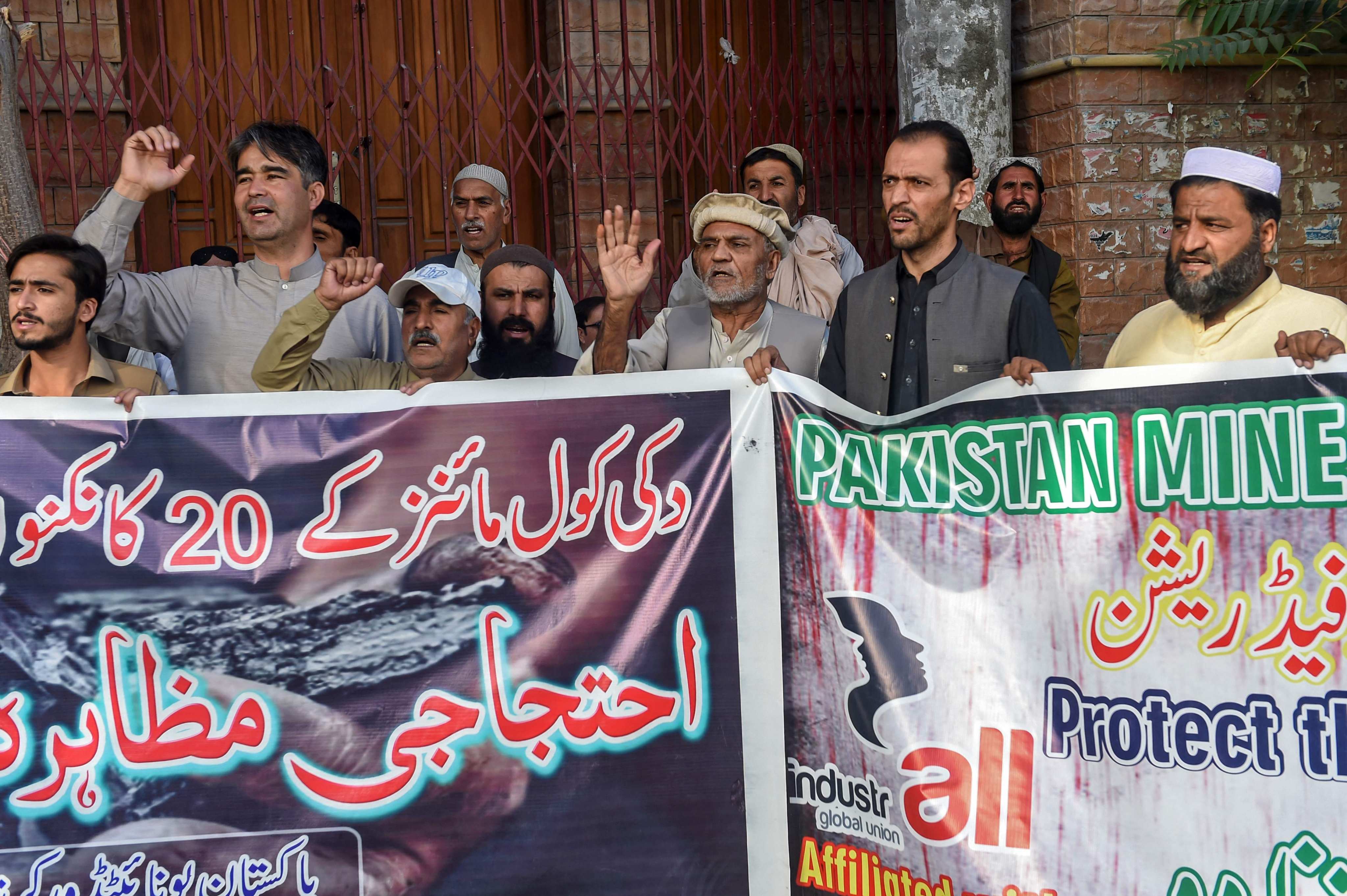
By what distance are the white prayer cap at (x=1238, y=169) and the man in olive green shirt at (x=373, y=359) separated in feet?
6.28

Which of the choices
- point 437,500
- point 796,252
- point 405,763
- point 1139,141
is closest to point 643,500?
point 437,500

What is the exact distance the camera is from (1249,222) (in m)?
3.24

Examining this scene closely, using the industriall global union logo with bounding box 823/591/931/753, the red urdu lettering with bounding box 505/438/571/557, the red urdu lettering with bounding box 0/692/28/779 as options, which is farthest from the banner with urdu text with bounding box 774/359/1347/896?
the red urdu lettering with bounding box 0/692/28/779

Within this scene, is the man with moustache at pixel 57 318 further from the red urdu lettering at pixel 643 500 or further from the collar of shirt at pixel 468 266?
the collar of shirt at pixel 468 266

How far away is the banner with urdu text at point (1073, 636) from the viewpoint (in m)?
2.74

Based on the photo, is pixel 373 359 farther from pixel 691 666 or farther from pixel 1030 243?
pixel 1030 243

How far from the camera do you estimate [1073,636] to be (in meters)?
2.92

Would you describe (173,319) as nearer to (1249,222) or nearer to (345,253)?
(345,253)

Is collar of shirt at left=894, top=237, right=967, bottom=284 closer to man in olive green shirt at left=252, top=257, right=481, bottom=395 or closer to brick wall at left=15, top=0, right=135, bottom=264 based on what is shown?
man in olive green shirt at left=252, top=257, right=481, bottom=395

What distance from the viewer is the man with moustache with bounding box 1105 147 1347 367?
3.16m

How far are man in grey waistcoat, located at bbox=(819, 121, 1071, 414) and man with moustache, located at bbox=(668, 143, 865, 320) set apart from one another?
1.02 meters

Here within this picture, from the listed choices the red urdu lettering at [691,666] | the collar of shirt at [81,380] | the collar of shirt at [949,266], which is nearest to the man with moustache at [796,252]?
the collar of shirt at [949,266]

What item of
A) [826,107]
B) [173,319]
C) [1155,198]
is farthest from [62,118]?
[1155,198]

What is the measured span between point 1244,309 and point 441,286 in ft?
6.79
